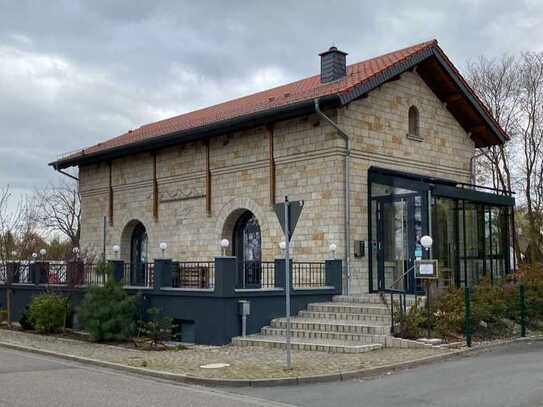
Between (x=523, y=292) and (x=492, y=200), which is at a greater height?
(x=492, y=200)

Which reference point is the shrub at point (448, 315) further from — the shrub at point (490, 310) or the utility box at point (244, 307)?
the utility box at point (244, 307)

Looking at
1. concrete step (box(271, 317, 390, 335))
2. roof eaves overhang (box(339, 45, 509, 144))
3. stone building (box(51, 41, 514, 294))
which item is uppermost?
roof eaves overhang (box(339, 45, 509, 144))

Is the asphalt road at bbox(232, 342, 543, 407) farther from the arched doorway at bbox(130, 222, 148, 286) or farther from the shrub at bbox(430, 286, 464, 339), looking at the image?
the arched doorway at bbox(130, 222, 148, 286)

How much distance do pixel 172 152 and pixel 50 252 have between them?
35.5ft

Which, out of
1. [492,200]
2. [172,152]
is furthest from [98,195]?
[492,200]

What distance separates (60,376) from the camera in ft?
37.4

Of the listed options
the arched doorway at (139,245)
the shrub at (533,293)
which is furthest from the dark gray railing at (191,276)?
the shrub at (533,293)

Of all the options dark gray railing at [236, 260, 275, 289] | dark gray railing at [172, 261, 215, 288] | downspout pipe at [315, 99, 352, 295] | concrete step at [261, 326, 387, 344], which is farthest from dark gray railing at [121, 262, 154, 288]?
downspout pipe at [315, 99, 352, 295]

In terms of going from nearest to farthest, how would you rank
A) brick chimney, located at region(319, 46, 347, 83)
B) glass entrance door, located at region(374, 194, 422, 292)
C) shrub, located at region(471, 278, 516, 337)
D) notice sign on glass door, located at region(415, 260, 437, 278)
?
notice sign on glass door, located at region(415, 260, 437, 278), shrub, located at region(471, 278, 516, 337), glass entrance door, located at region(374, 194, 422, 292), brick chimney, located at region(319, 46, 347, 83)

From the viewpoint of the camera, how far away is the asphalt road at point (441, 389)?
28.7 feet

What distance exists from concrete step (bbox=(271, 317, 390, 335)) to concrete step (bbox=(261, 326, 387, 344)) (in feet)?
0.71

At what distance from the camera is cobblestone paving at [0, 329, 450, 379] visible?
1116 cm

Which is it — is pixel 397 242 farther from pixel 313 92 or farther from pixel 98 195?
pixel 98 195

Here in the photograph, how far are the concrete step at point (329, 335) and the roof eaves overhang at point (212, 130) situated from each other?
5812 millimetres
